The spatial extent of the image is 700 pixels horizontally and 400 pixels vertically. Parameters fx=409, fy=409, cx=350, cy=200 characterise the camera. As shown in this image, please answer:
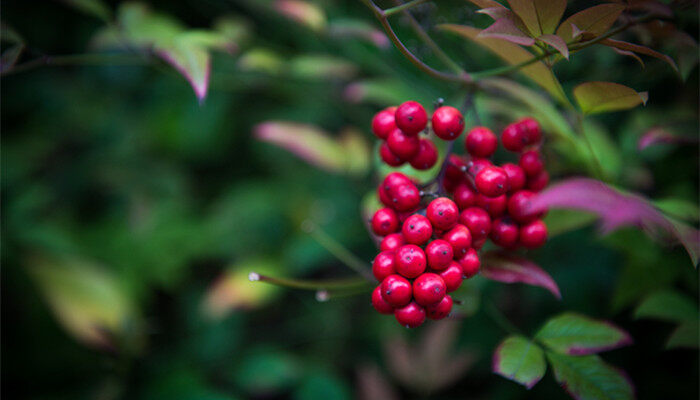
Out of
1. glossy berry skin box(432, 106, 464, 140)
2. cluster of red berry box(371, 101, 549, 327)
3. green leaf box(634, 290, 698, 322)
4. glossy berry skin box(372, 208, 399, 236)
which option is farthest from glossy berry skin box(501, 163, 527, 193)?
green leaf box(634, 290, 698, 322)

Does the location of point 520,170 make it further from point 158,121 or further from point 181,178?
point 158,121

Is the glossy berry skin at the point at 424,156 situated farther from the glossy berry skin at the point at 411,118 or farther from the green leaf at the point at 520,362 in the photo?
the green leaf at the point at 520,362

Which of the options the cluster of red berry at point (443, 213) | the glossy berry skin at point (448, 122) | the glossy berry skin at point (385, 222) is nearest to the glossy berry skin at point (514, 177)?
the cluster of red berry at point (443, 213)

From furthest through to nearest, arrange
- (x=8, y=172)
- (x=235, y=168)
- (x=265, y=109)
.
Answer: (x=235, y=168), (x=265, y=109), (x=8, y=172)

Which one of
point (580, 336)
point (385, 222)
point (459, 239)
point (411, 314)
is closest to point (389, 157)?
point (385, 222)

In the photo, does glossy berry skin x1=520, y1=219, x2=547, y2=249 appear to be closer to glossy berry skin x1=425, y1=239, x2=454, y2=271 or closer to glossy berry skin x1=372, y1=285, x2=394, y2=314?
glossy berry skin x1=425, y1=239, x2=454, y2=271

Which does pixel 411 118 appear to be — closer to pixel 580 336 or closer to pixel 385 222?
pixel 385 222

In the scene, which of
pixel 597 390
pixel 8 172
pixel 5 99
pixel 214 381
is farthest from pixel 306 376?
pixel 5 99
